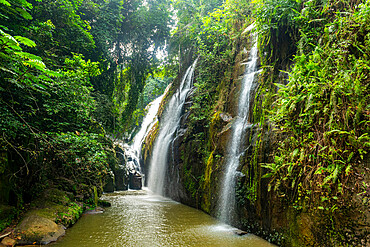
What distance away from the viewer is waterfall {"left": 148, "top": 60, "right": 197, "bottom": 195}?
13086 mm

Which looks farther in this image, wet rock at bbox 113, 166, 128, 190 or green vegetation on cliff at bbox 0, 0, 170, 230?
wet rock at bbox 113, 166, 128, 190

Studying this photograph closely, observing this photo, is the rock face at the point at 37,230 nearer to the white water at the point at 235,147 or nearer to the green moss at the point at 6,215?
the green moss at the point at 6,215

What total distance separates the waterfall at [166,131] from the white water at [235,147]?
5194 mm

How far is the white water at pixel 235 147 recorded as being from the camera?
6.76 meters

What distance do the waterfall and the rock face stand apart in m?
7.98

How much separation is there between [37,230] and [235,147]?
215 inches

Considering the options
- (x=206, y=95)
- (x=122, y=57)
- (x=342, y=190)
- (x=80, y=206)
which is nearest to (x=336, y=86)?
(x=342, y=190)

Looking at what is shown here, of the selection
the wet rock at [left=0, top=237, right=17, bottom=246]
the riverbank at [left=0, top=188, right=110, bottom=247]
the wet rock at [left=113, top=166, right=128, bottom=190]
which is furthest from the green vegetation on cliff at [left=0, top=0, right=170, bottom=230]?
the wet rock at [left=113, top=166, right=128, bottom=190]

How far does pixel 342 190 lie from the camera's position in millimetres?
3588

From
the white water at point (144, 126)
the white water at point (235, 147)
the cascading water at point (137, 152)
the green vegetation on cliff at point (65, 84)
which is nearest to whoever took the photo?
the green vegetation on cliff at point (65, 84)

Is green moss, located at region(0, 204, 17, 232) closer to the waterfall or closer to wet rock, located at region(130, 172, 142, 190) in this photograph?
the waterfall

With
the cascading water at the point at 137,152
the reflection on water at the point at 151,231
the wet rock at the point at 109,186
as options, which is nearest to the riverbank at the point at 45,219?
the reflection on water at the point at 151,231

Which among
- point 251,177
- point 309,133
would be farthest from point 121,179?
point 309,133

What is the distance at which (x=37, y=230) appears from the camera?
16.2 ft
